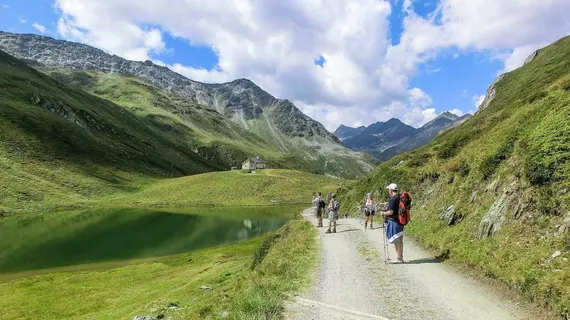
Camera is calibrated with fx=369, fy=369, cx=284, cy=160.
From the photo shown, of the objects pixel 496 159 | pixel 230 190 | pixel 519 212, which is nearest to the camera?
pixel 519 212

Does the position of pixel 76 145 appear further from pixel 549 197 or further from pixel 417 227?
pixel 549 197

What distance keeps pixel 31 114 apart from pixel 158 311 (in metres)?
176

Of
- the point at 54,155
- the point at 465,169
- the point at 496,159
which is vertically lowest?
the point at 465,169

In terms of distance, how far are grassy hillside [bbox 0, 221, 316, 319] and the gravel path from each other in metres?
1.18

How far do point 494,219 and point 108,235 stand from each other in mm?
63490

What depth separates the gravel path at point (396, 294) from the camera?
11234 mm

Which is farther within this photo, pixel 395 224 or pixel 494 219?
pixel 395 224

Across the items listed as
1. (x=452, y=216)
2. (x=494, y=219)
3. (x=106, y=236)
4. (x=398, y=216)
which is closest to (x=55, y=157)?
(x=106, y=236)

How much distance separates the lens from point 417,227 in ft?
92.2

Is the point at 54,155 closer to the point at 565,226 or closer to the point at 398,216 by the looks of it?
the point at 398,216

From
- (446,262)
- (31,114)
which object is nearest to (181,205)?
(31,114)

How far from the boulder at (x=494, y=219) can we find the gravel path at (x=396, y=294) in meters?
2.51

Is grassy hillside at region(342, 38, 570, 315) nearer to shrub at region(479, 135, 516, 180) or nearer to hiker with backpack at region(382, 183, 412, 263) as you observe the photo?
shrub at region(479, 135, 516, 180)

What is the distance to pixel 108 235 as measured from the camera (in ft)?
212
